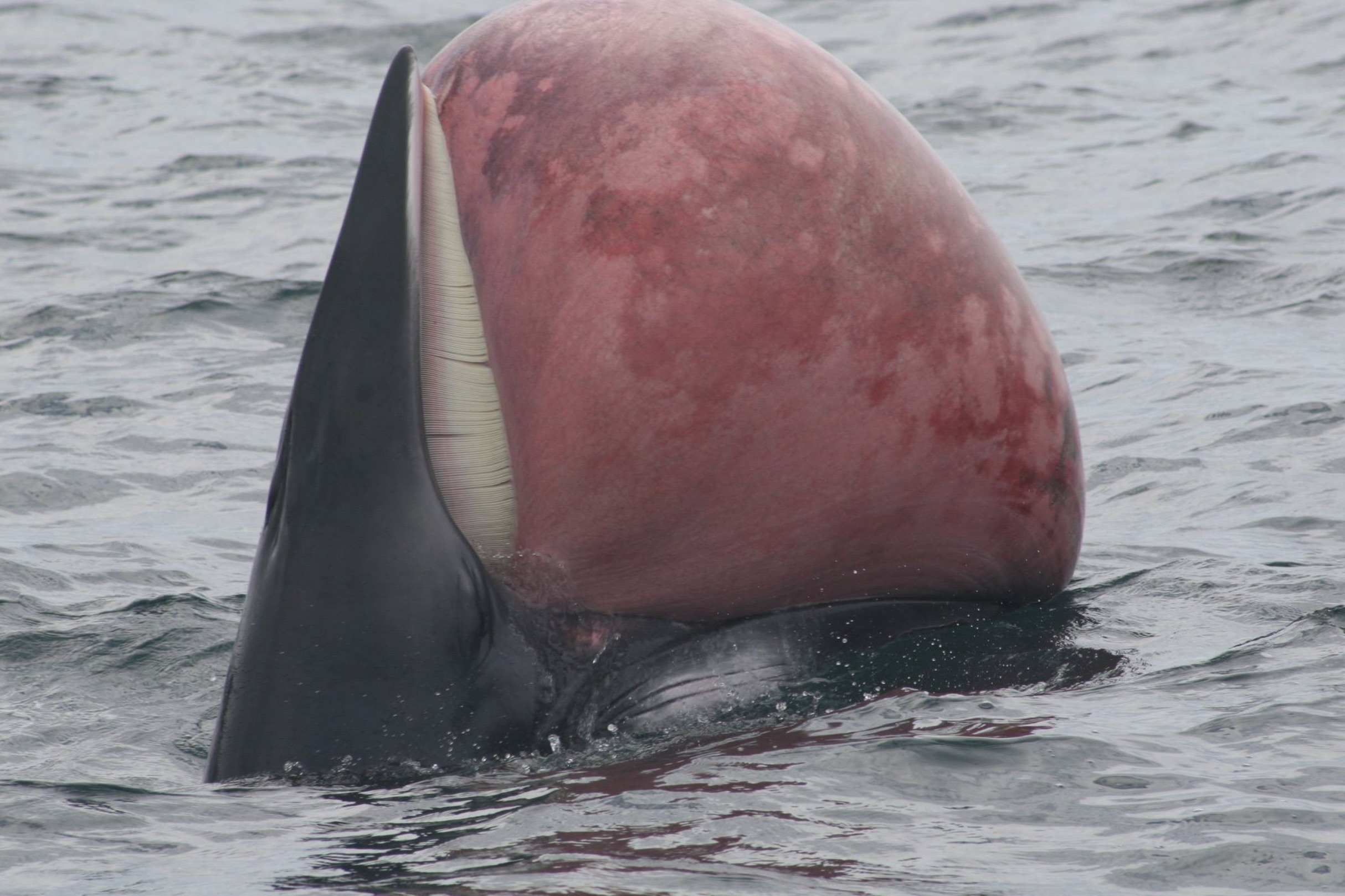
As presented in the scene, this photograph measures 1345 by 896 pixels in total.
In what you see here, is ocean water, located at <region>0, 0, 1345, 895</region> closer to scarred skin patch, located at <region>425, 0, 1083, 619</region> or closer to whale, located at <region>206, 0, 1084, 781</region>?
whale, located at <region>206, 0, 1084, 781</region>

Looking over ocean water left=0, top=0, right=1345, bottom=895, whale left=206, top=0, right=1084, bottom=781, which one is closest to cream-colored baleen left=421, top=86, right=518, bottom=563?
whale left=206, top=0, right=1084, bottom=781

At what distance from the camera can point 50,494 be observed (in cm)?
625

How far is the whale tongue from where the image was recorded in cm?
330

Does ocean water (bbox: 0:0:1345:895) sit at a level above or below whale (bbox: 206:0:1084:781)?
below

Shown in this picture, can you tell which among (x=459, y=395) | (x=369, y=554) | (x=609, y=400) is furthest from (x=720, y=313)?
(x=369, y=554)

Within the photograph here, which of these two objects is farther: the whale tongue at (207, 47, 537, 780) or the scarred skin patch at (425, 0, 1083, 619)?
the scarred skin patch at (425, 0, 1083, 619)

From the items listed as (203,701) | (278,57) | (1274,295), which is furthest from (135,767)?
(278,57)

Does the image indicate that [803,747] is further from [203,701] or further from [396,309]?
[203,701]

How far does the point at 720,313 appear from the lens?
342cm

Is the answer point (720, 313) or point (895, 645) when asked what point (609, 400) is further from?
point (895, 645)

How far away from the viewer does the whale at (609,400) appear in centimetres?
333

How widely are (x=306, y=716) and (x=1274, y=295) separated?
20.3ft

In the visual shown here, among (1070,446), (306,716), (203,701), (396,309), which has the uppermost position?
(396,309)

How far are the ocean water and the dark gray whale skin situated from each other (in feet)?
0.35
